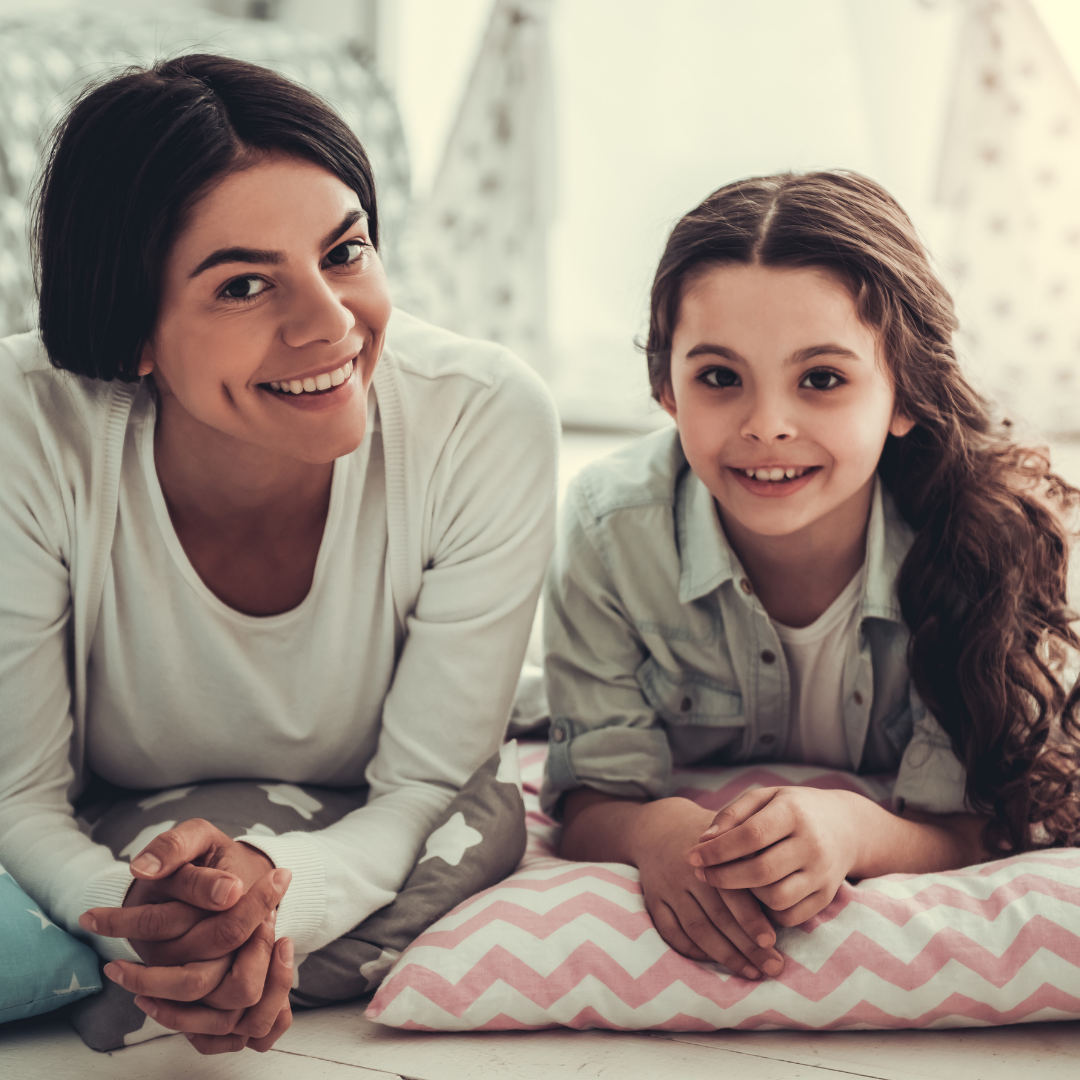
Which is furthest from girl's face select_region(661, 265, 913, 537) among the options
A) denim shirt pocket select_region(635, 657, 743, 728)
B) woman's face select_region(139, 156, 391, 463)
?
woman's face select_region(139, 156, 391, 463)

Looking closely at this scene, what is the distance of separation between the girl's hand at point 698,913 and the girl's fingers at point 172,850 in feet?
1.33

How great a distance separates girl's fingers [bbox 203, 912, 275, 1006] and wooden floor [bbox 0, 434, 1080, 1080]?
4.1 inches

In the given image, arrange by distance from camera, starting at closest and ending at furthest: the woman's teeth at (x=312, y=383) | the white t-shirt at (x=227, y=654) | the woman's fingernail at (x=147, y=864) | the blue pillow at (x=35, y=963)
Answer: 1. the woman's fingernail at (x=147, y=864)
2. the blue pillow at (x=35, y=963)
3. the woman's teeth at (x=312, y=383)
4. the white t-shirt at (x=227, y=654)

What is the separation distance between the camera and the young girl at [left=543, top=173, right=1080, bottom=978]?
45.5 inches

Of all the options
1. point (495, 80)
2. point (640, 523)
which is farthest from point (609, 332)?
point (640, 523)

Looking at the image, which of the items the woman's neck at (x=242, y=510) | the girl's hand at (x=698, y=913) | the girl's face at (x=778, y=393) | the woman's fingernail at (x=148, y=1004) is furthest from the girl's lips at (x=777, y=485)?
the woman's fingernail at (x=148, y=1004)

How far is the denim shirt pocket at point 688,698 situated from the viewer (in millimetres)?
1369

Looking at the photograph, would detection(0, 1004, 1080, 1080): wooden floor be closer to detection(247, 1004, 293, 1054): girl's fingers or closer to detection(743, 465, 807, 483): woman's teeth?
detection(247, 1004, 293, 1054): girl's fingers

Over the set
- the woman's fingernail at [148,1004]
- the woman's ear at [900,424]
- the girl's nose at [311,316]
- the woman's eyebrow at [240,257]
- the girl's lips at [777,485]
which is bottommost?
the woman's fingernail at [148,1004]

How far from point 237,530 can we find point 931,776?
0.77 metres

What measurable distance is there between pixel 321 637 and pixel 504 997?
0.42 metres

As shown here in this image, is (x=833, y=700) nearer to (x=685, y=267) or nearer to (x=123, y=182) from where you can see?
(x=685, y=267)

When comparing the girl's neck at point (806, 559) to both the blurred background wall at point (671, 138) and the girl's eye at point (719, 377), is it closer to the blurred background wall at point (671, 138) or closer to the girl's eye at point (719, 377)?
the girl's eye at point (719, 377)

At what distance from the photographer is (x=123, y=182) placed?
3.41 ft
